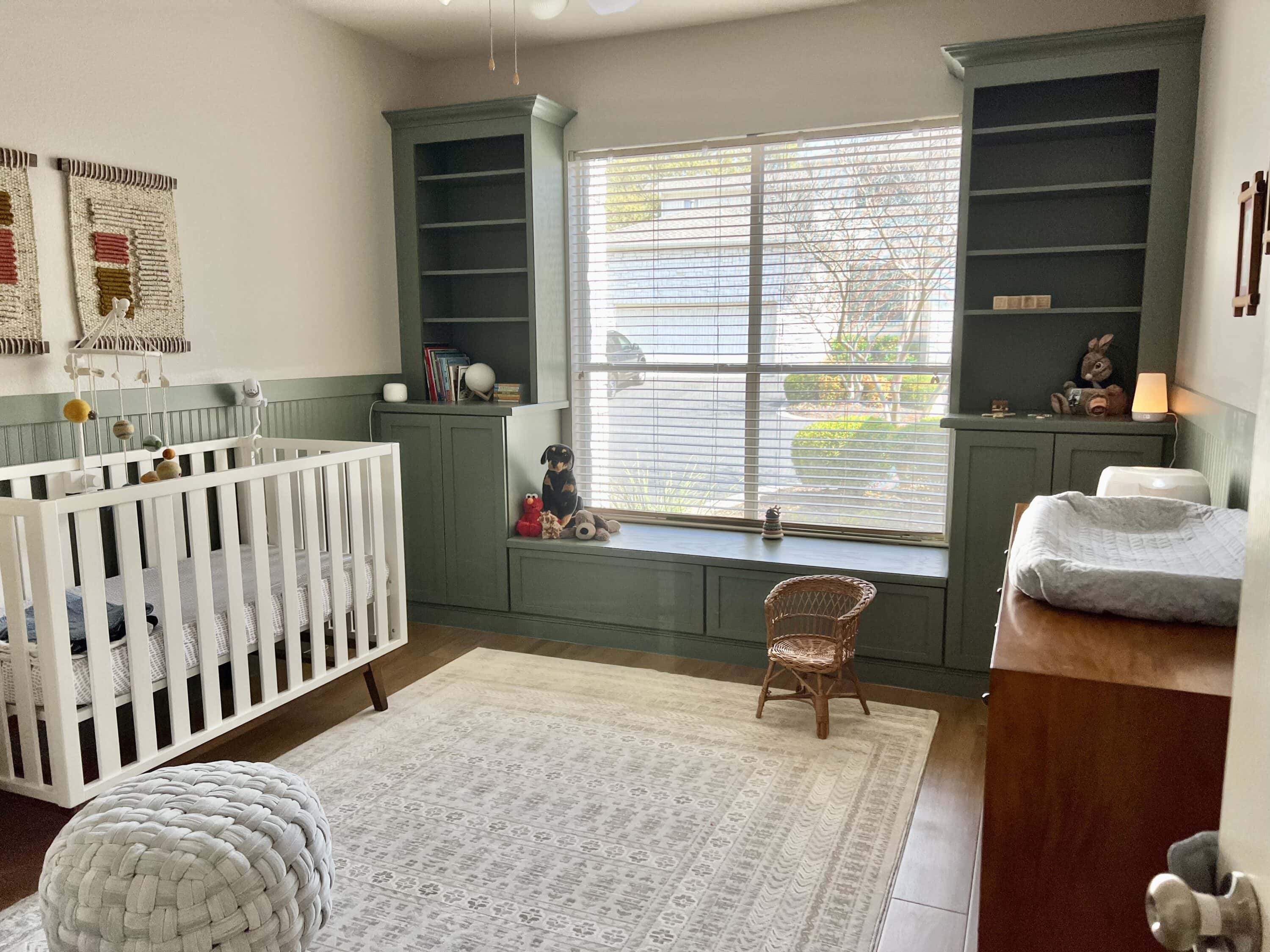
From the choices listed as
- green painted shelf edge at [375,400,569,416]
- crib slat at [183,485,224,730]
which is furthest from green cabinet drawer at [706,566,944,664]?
crib slat at [183,485,224,730]

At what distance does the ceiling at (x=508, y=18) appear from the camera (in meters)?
3.42

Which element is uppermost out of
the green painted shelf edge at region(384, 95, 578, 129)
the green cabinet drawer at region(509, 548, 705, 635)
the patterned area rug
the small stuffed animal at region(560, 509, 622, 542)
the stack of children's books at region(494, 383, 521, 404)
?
the green painted shelf edge at region(384, 95, 578, 129)

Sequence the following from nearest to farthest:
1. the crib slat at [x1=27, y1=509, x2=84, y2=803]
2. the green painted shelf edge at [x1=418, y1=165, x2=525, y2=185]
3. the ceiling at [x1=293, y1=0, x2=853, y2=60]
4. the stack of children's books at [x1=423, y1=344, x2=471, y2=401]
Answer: the crib slat at [x1=27, y1=509, x2=84, y2=803] → the ceiling at [x1=293, y1=0, x2=853, y2=60] → the green painted shelf edge at [x1=418, y1=165, x2=525, y2=185] → the stack of children's books at [x1=423, y1=344, x2=471, y2=401]

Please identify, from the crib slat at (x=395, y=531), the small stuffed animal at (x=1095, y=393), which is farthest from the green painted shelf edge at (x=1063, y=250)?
the crib slat at (x=395, y=531)

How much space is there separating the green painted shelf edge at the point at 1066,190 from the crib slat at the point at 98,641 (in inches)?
112

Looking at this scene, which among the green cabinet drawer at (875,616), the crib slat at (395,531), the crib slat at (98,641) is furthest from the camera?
the green cabinet drawer at (875,616)

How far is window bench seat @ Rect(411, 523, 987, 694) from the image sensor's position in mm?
3227

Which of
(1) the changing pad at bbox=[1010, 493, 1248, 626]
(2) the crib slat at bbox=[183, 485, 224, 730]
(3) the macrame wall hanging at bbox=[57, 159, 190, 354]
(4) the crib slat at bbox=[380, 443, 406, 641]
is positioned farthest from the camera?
(4) the crib slat at bbox=[380, 443, 406, 641]

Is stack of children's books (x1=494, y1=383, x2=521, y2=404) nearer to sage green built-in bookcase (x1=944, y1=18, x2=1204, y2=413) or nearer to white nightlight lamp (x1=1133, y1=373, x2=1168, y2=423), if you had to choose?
sage green built-in bookcase (x1=944, y1=18, x2=1204, y2=413)

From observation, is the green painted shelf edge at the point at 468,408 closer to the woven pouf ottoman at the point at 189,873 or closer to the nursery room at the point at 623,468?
the nursery room at the point at 623,468

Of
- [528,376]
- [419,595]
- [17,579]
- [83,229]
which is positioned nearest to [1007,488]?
[528,376]

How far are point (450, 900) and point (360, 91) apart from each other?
320 cm

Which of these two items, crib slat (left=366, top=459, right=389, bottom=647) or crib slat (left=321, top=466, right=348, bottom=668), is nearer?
crib slat (left=321, top=466, right=348, bottom=668)

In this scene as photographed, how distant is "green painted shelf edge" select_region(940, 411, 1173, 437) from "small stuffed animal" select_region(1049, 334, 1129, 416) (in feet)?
0.13
